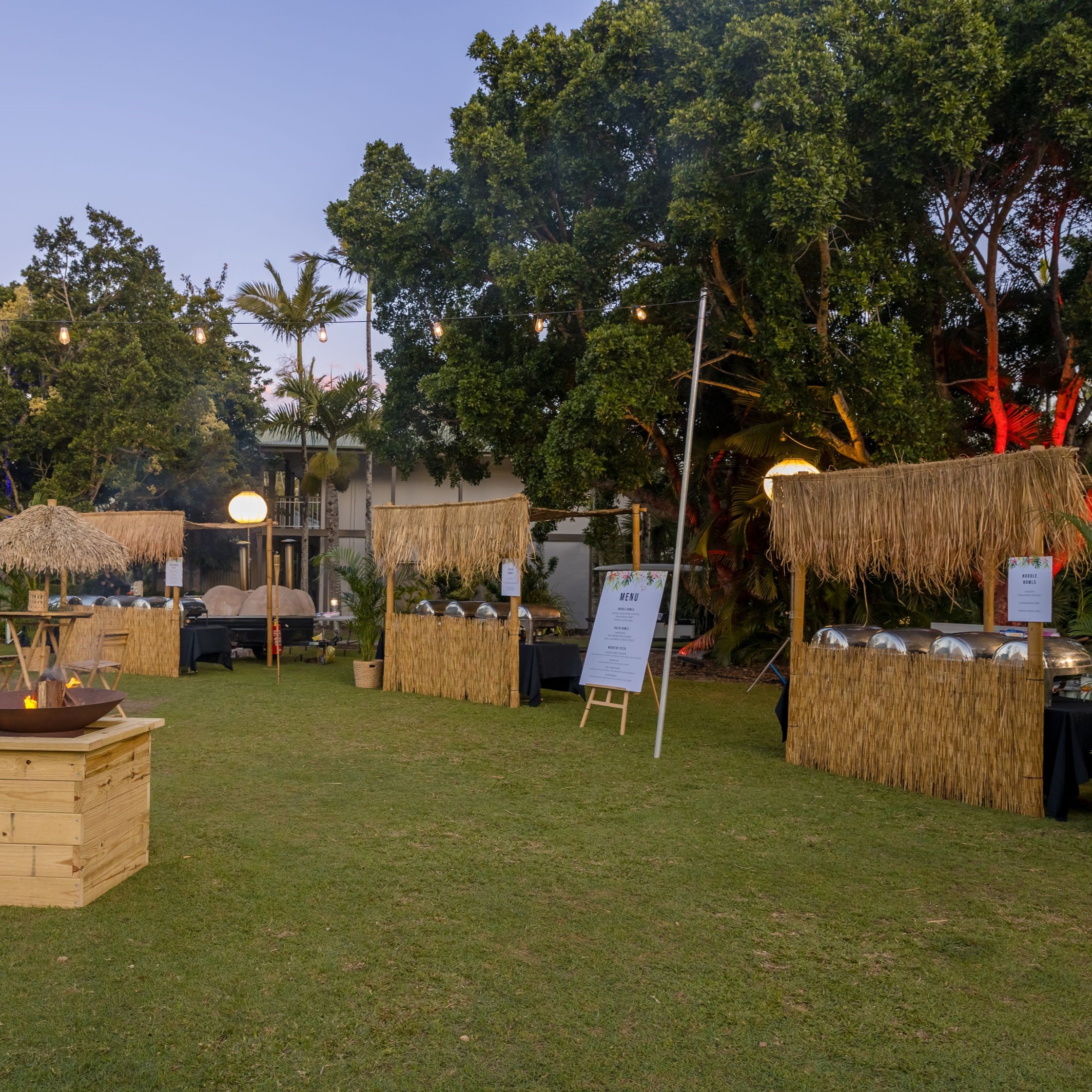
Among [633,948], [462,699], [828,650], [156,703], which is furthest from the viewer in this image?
[462,699]

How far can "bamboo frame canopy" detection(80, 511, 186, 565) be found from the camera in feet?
44.5

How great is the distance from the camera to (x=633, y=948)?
3.61m

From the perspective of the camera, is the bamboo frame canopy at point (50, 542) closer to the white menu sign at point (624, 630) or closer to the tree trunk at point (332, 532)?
the white menu sign at point (624, 630)

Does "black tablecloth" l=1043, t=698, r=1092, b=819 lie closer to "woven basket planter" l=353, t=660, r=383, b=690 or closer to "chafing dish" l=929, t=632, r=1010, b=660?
"chafing dish" l=929, t=632, r=1010, b=660

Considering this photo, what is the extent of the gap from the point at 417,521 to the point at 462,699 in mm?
2138

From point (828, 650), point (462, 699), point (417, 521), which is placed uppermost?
point (417, 521)

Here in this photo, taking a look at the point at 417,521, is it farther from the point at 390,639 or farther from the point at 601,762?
the point at 601,762

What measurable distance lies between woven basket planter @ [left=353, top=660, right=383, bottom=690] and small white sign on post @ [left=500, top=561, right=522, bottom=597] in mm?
2474

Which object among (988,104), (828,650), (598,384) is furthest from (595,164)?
(828,650)

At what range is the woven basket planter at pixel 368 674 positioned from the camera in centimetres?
1184

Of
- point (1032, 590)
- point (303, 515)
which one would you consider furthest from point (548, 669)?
point (303, 515)

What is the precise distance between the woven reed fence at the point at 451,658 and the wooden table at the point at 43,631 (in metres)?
3.43

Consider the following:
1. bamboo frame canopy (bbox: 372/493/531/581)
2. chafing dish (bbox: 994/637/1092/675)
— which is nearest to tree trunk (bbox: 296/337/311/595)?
bamboo frame canopy (bbox: 372/493/531/581)

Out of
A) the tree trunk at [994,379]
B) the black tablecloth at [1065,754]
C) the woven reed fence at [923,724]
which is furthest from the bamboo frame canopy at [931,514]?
the tree trunk at [994,379]
